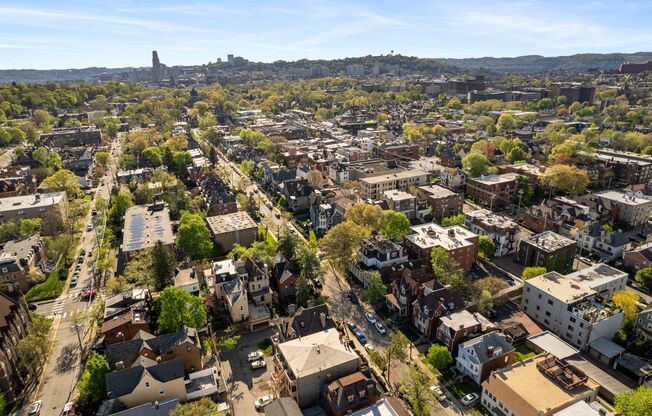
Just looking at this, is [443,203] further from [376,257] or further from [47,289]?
[47,289]

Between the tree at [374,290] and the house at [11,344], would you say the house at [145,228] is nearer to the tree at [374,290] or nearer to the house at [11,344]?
the house at [11,344]

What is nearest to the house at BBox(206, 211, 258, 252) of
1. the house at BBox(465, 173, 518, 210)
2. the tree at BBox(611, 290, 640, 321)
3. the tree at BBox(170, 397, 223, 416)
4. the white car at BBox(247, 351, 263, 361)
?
the white car at BBox(247, 351, 263, 361)

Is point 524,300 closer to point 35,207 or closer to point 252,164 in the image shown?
point 252,164

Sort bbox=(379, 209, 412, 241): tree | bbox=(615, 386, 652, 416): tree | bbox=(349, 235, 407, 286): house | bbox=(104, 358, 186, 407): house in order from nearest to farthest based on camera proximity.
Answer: bbox=(615, 386, 652, 416): tree → bbox=(104, 358, 186, 407): house → bbox=(349, 235, 407, 286): house → bbox=(379, 209, 412, 241): tree

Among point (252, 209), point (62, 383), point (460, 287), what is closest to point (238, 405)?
point (62, 383)

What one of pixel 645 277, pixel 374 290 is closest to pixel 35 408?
pixel 374 290

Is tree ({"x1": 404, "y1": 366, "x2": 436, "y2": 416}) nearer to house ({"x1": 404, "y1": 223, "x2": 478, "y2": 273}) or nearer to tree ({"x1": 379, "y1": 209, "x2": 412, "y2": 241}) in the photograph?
house ({"x1": 404, "y1": 223, "x2": 478, "y2": 273})

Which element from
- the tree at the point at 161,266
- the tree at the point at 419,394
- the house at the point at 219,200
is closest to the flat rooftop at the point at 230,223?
the house at the point at 219,200
